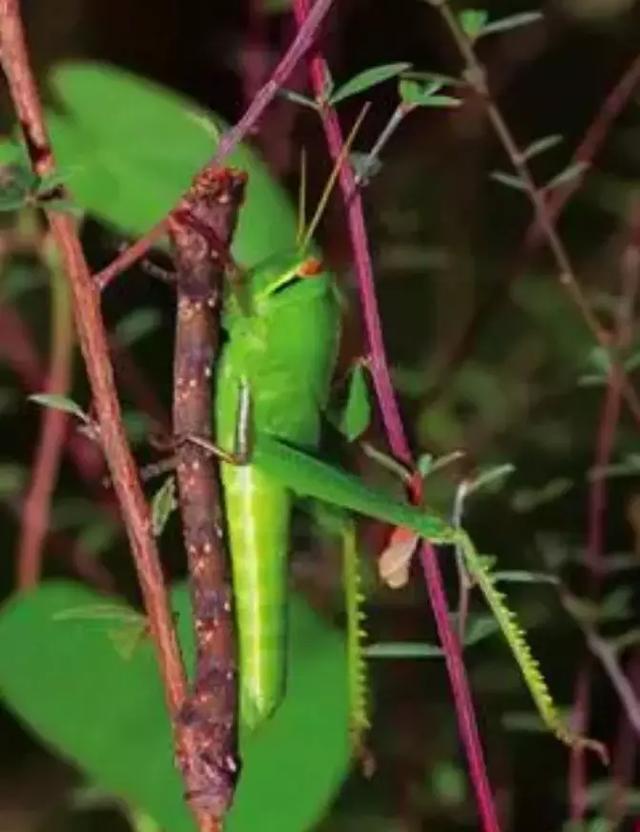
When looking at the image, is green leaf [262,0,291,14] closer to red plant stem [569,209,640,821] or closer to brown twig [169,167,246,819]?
red plant stem [569,209,640,821]

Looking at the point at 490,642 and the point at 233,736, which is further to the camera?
the point at 490,642

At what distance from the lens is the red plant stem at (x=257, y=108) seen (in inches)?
16.7

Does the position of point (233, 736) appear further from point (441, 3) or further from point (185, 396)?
point (441, 3)

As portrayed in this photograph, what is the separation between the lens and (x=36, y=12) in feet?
3.65

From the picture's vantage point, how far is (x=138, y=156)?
59 cm

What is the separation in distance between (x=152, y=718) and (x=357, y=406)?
14 centimetres

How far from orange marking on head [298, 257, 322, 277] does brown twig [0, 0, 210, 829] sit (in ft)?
0.23

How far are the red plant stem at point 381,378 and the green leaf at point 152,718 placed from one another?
7cm

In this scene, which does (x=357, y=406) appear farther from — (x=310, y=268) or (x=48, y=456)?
(x=48, y=456)

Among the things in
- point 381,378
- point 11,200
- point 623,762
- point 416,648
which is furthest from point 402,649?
point 623,762

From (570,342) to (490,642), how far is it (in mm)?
225

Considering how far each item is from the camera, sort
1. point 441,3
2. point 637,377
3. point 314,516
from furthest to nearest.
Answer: point 637,377, point 441,3, point 314,516

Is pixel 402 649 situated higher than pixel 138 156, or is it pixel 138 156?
pixel 138 156

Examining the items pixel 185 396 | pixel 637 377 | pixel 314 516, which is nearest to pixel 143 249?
pixel 185 396
